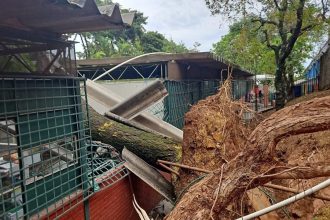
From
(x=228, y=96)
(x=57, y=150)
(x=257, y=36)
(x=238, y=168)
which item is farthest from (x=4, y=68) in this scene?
(x=257, y=36)

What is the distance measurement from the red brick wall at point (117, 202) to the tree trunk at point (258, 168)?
2.40 metres

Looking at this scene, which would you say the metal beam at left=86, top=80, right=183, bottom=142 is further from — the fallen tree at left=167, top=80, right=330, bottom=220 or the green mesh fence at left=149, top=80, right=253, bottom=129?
the fallen tree at left=167, top=80, right=330, bottom=220

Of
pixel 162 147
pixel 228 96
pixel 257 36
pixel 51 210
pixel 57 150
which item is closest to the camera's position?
pixel 51 210

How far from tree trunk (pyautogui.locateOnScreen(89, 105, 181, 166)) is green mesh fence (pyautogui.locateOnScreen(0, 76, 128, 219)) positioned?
1213mm

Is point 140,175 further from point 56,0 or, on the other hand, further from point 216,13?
point 216,13

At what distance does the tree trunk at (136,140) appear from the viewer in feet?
20.1

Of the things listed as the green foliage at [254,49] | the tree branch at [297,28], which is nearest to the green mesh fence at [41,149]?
the tree branch at [297,28]

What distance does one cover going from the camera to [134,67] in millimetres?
11039

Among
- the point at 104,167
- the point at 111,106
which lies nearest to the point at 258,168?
the point at 104,167


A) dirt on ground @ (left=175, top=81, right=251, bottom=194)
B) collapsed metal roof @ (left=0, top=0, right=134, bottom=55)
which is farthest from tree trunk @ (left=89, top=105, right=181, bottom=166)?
collapsed metal roof @ (left=0, top=0, right=134, bottom=55)

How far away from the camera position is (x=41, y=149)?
13.1 ft

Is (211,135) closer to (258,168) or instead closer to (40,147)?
(40,147)

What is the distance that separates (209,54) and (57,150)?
6.52 meters

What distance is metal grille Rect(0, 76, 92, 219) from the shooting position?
3.42 m
